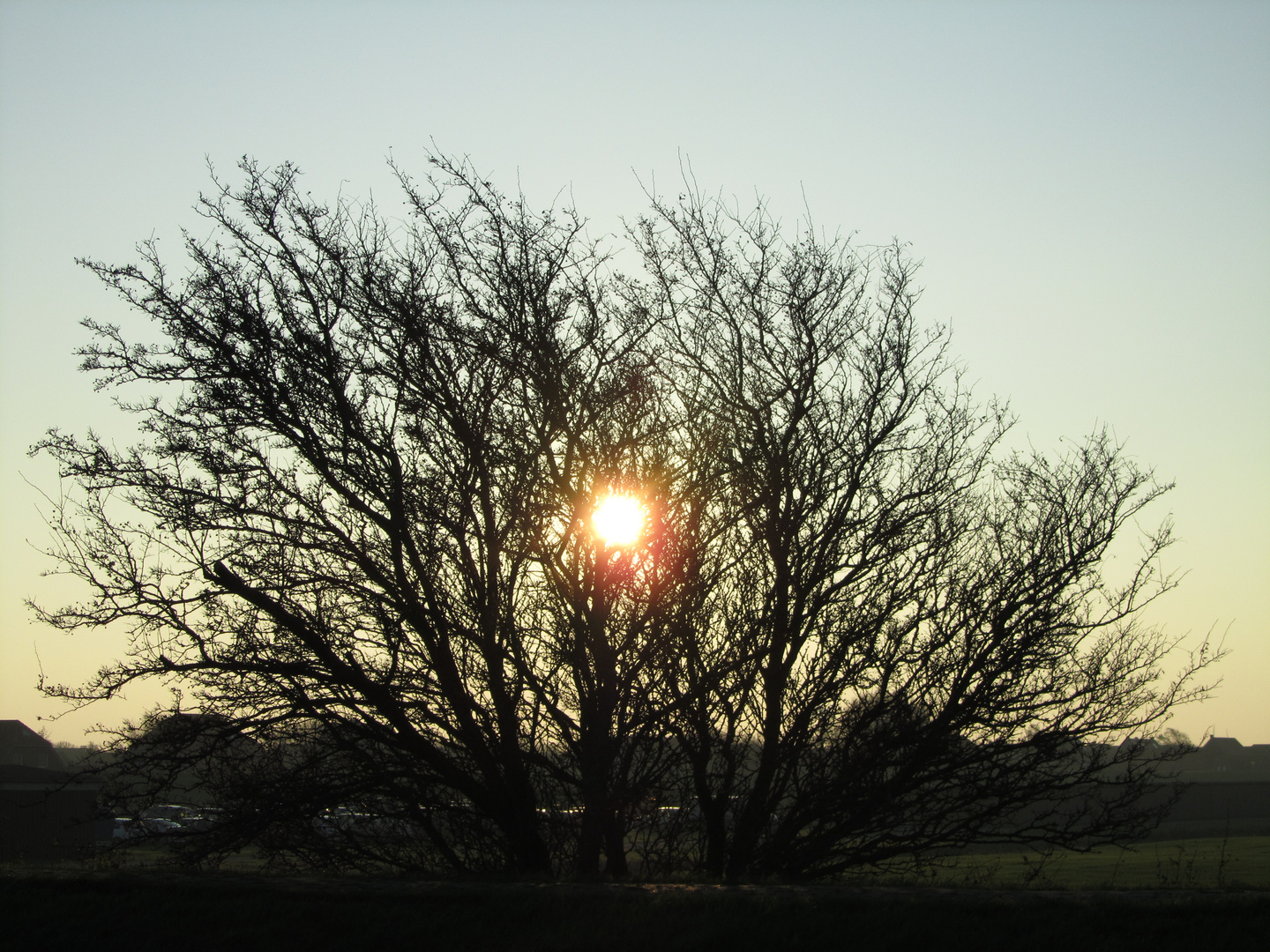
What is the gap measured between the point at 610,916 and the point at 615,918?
0.14 feet

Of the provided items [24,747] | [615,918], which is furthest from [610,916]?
[24,747]

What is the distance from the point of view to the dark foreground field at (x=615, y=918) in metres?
6.57

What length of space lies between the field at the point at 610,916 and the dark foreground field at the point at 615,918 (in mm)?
12

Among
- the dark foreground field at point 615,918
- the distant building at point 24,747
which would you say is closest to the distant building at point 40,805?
the distant building at point 24,747

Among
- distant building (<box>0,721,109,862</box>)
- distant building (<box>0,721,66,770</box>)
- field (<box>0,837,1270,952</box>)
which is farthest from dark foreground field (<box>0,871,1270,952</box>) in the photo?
distant building (<box>0,721,66,770</box>)

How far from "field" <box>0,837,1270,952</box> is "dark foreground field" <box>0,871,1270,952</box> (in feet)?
0.04

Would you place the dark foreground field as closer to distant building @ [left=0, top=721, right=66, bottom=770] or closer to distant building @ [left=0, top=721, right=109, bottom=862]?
distant building @ [left=0, top=721, right=109, bottom=862]

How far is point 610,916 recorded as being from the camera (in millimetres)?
6988

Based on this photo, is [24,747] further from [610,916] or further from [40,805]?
[610,916]

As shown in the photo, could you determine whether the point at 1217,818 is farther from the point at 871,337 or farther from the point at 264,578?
the point at 264,578

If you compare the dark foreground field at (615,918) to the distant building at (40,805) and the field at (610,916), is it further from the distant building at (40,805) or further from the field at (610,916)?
the distant building at (40,805)

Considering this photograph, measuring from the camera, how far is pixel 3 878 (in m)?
8.16

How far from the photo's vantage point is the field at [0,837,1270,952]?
6.58 meters

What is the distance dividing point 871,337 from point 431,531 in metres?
5.73
